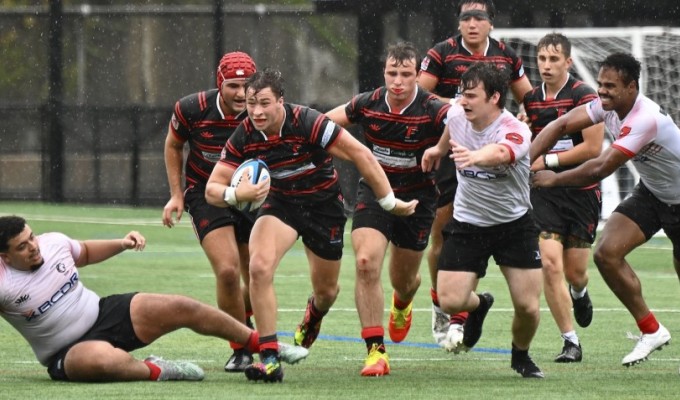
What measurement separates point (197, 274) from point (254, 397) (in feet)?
25.0

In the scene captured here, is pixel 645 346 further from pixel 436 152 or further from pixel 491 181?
pixel 436 152

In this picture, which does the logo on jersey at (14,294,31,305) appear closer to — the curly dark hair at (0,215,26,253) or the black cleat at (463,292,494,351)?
the curly dark hair at (0,215,26,253)

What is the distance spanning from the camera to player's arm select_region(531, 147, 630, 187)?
8.47 metres

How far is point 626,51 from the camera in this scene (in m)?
20.1

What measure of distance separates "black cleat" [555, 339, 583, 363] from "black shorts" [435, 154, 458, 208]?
164 cm

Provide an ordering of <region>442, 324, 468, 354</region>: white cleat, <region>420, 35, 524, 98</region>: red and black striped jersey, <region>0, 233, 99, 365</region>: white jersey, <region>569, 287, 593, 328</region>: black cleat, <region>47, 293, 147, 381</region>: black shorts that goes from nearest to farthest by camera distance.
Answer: <region>0, 233, 99, 365</region>: white jersey → <region>47, 293, 147, 381</region>: black shorts → <region>442, 324, 468, 354</region>: white cleat → <region>569, 287, 593, 328</region>: black cleat → <region>420, 35, 524, 98</region>: red and black striped jersey

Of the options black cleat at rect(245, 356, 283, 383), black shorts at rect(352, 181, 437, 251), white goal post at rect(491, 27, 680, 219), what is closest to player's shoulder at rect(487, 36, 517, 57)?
black shorts at rect(352, 181, 437, 251)

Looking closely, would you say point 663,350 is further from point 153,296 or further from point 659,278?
point 659,278

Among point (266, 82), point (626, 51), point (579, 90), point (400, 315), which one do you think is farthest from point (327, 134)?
point (626, 51)

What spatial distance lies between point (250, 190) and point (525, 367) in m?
1.94

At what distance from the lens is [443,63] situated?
34.6 ft

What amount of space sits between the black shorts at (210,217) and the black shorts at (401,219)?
72 centimetres

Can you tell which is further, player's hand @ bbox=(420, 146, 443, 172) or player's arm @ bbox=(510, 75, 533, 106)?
player's arm @ bbox=(510, 75, 533, 106)

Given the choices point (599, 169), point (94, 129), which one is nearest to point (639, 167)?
point (599, 169)
